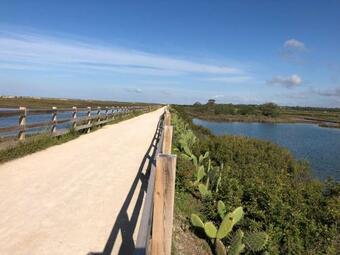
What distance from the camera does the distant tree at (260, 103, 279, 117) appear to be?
360 ft

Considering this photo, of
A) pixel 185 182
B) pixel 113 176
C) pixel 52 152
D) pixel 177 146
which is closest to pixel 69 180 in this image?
pixel 113 176

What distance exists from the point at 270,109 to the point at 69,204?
111 metres

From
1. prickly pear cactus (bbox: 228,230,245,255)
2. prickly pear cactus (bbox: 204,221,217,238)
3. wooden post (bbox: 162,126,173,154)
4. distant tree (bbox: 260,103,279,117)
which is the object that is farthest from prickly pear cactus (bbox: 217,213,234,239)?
distant tree (bbox: 260,103,279,117)

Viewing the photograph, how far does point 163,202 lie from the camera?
3.20 meters

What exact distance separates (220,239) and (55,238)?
10.0ft

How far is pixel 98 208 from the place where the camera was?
623 cm

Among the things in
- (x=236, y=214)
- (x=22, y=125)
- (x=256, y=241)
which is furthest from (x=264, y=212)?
(x=22, y=125)

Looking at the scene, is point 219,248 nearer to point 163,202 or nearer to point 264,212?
point 264,212

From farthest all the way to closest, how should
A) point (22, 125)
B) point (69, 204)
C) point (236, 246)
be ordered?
point (22, 125) → point (69, 204) → point (236, 246)

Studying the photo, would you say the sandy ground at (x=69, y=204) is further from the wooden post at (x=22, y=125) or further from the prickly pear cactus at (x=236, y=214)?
the prickly pear cactus at (x=236, y=214)

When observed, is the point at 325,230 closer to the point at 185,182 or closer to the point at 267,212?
the point at 267,212

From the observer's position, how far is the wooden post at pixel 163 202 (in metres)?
3.07

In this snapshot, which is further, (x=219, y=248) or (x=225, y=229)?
(x=225, y=229)

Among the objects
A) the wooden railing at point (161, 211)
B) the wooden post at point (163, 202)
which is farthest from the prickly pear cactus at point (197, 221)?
the wooden post at point (163, 202)
